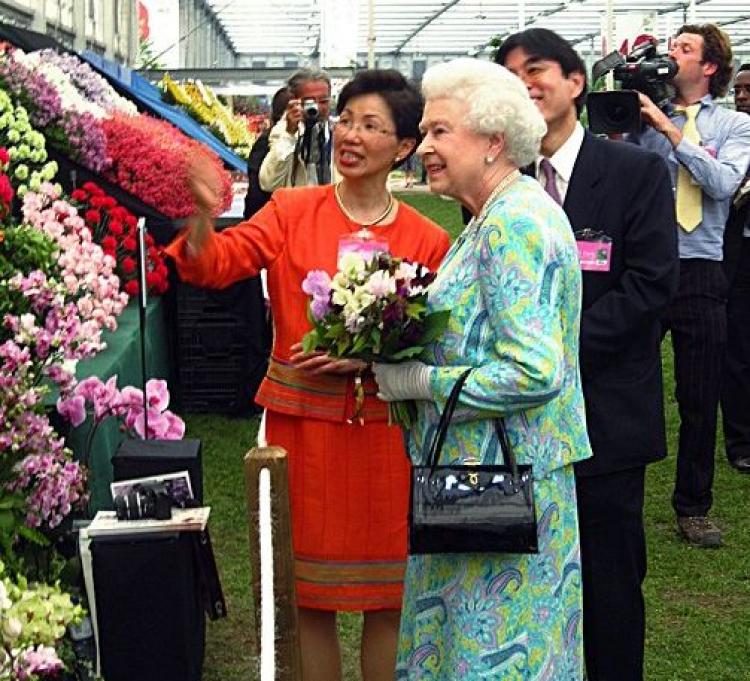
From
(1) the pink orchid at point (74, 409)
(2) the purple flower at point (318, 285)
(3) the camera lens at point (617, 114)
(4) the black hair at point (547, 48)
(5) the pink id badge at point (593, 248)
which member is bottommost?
(1) the pink orchid at point (74, 409)

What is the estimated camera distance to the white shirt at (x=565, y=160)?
13.6 ft

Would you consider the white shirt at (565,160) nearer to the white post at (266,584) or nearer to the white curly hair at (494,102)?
the white curly hair at (494,102)

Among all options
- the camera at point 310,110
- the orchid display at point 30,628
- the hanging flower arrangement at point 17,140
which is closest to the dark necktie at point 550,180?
the orchid display at point 30,628

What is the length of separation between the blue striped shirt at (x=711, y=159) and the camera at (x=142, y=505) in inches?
124

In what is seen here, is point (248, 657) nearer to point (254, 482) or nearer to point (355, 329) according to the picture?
point (254, 482)

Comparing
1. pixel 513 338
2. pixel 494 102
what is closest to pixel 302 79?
pixel 494 102

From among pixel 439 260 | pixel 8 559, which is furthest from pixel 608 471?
pixel 8 559

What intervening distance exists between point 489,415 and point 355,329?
497mm

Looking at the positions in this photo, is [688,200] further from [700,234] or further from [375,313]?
[375,313]

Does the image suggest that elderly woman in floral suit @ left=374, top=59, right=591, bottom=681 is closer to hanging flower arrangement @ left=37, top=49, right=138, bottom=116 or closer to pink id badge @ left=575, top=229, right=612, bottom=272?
pink id badge @ left=575, top=229, right=612, bottom=272

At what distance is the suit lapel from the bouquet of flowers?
72cm

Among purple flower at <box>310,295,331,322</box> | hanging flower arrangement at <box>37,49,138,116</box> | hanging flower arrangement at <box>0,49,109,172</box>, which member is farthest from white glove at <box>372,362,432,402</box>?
hanging flower arrangement at <box>37,49,138,116</box>

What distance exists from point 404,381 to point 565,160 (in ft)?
3.73

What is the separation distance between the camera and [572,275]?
3199 mm
